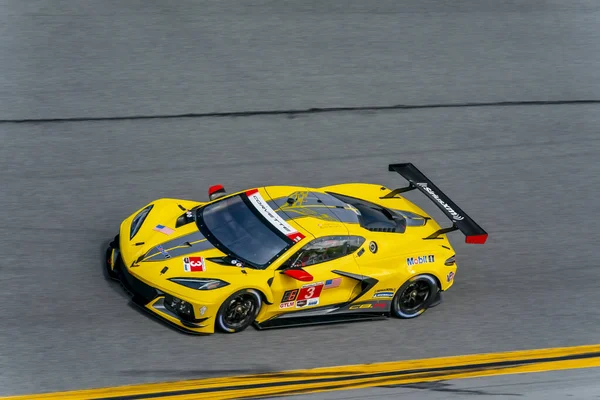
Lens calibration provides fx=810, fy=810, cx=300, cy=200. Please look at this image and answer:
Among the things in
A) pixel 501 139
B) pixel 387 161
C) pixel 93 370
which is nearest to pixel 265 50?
pixel 387 161

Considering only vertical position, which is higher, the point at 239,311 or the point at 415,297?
the point at 415,297

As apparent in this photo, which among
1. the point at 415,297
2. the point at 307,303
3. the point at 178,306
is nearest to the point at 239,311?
the point at 178,306

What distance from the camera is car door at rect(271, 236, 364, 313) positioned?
332 inches

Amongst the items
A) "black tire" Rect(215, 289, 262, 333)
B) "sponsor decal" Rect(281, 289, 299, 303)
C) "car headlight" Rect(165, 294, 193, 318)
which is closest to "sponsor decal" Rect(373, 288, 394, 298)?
"sponsor decal" Rect(281, 289, 299, 303)

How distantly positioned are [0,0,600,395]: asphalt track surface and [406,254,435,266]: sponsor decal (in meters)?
0.68

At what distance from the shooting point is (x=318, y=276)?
28.2 ft

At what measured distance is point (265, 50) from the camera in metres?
14.0

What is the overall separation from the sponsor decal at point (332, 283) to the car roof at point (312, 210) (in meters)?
0.49

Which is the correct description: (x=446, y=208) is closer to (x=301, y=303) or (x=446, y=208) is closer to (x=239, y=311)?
(x=301, y=303)

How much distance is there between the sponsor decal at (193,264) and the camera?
27.2 ft

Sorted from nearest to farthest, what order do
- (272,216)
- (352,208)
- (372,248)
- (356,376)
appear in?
(356,376)
(272,216)
(372,248)
(352,208)

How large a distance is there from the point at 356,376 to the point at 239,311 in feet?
4.47

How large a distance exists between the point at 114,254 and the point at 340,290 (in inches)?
99.9

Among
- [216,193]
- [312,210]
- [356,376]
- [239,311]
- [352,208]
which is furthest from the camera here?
[216,193]
